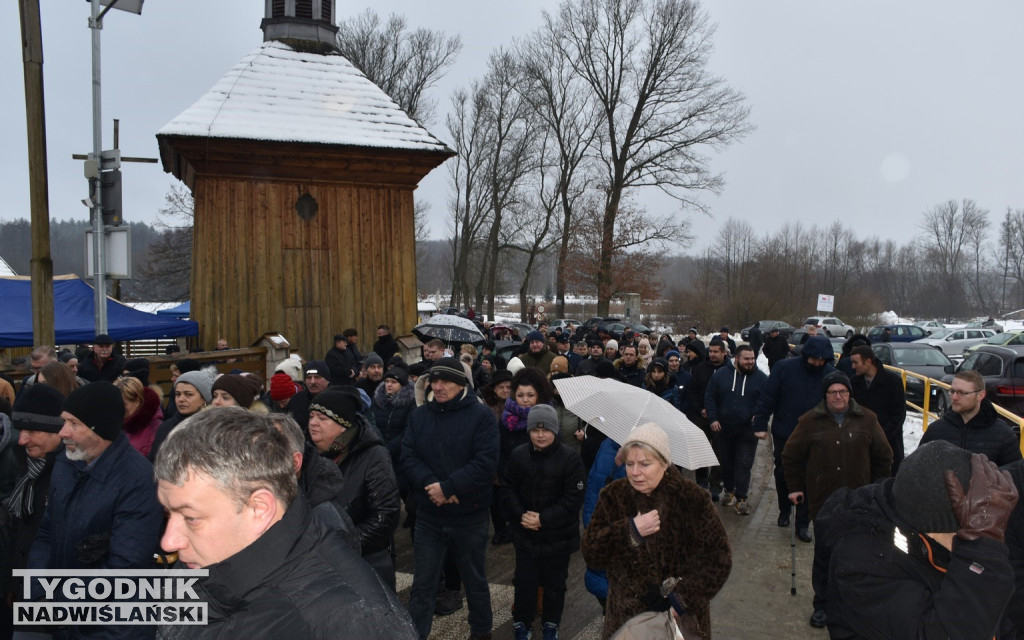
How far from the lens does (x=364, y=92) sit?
15.5m

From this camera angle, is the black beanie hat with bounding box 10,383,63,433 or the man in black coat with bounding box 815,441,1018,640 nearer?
the man in black coat with bounding box 815,441,1018,640

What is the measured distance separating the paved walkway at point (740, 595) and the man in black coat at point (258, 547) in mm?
3696

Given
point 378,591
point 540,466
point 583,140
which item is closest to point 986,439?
point 540,466

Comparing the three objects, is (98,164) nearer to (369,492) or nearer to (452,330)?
(452,330)

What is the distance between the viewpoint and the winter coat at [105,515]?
311 centimetres

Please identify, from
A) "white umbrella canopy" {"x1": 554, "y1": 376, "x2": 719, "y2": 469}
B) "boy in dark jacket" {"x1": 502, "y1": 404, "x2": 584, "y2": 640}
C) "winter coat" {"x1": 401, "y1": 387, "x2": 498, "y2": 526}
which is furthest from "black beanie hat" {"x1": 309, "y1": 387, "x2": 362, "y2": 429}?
"white umbrella canopy" {"x1": 554, "y1": 376, "x2": 719, "y2": 469}

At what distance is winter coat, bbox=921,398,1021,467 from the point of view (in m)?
5.12

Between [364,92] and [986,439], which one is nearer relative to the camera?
[986,439]

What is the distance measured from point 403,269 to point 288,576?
13462 mm

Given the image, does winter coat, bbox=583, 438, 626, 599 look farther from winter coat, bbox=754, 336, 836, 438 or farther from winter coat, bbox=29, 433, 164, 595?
winter coat, bbox=754, 336, 836, 438

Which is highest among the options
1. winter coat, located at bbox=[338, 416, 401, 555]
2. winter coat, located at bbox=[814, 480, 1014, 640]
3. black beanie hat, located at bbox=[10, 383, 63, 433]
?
black beanie hat, located at bbox=[10, 383, 63, 433]

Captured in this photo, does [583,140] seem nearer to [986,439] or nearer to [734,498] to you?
[734,498]

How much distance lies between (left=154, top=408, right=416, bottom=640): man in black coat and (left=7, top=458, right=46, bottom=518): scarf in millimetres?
2417

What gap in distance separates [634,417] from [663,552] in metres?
1.73
